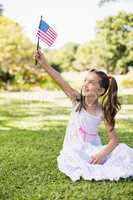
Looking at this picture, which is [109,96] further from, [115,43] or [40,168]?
[115,43]

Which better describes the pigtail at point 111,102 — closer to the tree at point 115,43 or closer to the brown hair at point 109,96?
the brown hair at point 109,96

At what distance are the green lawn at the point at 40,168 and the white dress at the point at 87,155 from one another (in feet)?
0.25

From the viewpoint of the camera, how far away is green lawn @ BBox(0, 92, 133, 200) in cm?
393

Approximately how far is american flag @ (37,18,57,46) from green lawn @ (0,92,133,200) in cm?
126

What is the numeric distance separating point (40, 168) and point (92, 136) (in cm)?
63

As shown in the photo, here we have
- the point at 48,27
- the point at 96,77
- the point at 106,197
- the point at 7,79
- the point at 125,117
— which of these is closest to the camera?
the point at 106,197

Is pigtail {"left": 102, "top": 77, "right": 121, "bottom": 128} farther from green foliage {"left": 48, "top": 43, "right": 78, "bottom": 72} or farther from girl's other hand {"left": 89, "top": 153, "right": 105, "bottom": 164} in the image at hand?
green foliage {"left": 48, "top": 43, "right": 78, "bottom": 72}

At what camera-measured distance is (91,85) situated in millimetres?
4453

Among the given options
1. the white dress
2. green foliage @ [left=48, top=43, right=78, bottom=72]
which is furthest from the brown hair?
green foliage @ [left=48, top=43, right=78, bottom=72]

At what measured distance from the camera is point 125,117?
32.0 feet

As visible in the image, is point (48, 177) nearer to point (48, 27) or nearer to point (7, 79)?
point (48, 27)

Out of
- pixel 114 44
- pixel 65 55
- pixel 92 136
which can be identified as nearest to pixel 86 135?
pixel 92 136

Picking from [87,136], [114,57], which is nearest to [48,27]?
[87,136]

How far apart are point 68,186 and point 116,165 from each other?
520 mm
